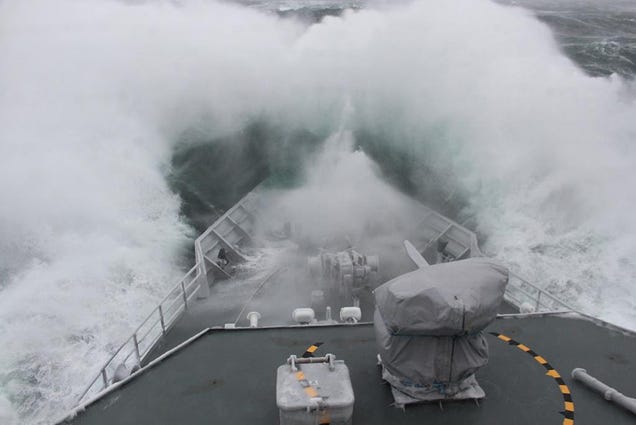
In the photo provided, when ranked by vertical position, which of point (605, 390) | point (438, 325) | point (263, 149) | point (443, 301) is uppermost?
point (443, 301)

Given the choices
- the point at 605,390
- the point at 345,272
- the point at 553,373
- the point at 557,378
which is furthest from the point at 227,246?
the point at 605,390

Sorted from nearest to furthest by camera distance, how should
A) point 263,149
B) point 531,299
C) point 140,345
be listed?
point 531,299 → point 140,345 → point 263,149

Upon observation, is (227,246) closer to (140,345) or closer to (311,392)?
(140,345)

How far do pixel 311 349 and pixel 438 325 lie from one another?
2715 millimetres

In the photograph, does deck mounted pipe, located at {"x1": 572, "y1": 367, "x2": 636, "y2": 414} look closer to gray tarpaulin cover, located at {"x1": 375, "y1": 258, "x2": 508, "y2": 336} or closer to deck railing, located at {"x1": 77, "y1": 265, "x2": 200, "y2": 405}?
gray tarpaulin cover, located at {"x1": 375, "y1": 258, "x2": 508, "y2": 336}

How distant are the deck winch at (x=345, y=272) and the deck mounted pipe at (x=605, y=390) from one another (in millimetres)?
5825

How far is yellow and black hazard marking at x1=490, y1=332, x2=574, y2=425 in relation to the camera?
7.28 metres

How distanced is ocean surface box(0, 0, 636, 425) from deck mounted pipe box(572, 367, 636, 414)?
1078 centimetres

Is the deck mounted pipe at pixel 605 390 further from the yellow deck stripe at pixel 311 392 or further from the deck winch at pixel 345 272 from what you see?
the deck winch at pixel 345 272

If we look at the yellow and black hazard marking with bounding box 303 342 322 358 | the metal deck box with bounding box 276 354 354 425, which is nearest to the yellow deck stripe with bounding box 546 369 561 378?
the metal deck box with bounding box 276 354 354 425

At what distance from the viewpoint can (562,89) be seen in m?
25.4

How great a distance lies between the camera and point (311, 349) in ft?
28.4

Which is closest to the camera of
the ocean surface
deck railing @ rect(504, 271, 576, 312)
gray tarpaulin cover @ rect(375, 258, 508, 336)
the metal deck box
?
the metal deck box

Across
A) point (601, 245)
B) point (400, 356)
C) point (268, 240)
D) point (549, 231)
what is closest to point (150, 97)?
point (268, 240)
